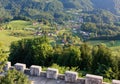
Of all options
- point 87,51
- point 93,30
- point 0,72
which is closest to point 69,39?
point 93,30

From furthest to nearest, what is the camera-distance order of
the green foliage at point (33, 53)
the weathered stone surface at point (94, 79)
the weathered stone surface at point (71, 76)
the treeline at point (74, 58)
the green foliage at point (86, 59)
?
the green foliage at point (33, 53) → the green foliage at point (86, 59) → the treeline at point (74, 58) → the weathered stone surface at point (71, 76) → the weathered stone surface at point (94, 79)

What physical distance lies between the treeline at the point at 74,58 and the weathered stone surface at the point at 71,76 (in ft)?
23.9

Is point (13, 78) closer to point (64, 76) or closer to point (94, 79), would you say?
point (64, 76)

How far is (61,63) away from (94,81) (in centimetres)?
1271

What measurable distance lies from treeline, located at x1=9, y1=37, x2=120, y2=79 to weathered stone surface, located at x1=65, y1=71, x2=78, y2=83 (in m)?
7.30

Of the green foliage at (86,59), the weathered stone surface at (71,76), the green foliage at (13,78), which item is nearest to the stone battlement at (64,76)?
the weathered stone surface at (71,76)

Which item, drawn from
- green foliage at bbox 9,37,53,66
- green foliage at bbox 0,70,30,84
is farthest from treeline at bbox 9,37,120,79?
green foliage at bbox 0,70,30,84

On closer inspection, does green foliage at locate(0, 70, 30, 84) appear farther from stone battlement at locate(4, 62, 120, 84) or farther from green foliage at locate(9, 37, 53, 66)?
green foliage at locate(9, 37, 53, 66)

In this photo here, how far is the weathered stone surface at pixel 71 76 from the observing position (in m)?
17.6

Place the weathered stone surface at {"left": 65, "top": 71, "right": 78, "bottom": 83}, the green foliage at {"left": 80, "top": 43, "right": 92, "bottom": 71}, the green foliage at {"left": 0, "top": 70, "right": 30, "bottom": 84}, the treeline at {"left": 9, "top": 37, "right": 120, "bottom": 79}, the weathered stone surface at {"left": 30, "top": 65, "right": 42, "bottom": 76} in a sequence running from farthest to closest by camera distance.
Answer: the green foliage at {"left": 80, "top": 43, "right": 92, "bottom": 71}
the treeline at {"left": 9, "top": 37, "right": 120, "bottom": 79}
the weathered stone surface at {"left": 30, "top": 65, "right": 42, "bottom": 76}
the weathered stone surface at {"left": 65, "top": 71, "right": 78, "bottom": 83}
the green foliage at {"left": 0, "top": 70, "right": 30, "bottom": 84}

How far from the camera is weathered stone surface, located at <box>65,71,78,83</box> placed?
57.7ft

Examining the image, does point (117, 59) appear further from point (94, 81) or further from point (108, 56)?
point (94, 81)

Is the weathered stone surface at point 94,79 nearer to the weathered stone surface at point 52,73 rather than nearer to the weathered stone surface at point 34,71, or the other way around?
the weathered stone surface at point 52,73

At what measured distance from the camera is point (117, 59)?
2672cm
